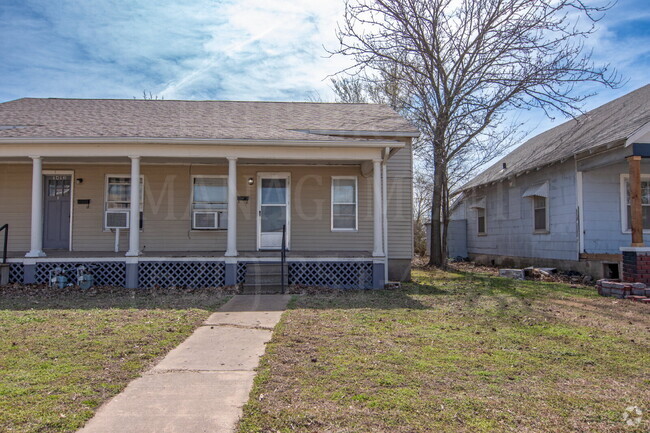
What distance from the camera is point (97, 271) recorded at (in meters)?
9.61

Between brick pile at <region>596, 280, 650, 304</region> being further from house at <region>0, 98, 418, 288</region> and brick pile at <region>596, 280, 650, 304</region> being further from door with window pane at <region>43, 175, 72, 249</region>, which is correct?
door with window pane at <region>43, 175, 72, 249</region>

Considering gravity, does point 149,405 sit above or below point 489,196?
below

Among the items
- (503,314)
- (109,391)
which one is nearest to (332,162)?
(503,314)

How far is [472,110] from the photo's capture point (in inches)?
585

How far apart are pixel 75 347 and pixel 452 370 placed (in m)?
3.75

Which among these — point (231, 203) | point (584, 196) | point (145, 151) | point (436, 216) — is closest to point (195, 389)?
point (231, 203)

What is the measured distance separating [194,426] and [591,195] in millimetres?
11877

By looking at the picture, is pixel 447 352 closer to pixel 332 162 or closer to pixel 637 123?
pixel 332 162

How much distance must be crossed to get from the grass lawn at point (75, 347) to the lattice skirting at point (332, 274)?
2022 millimetres

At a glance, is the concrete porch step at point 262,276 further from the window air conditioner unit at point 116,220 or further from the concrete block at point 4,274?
the concrete block at point 4,274

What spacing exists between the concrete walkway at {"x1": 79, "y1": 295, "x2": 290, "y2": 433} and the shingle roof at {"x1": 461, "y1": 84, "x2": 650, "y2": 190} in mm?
9301

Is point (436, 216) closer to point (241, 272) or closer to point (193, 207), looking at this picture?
point (241, 272)

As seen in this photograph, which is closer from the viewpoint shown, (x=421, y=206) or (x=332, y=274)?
(x=332, y=274)

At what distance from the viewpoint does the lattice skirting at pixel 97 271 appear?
945 cm
